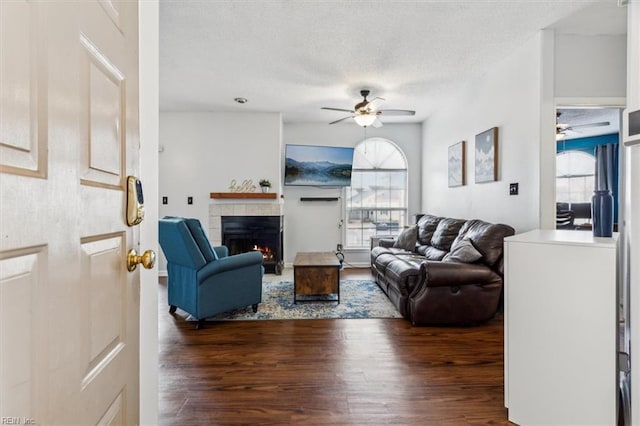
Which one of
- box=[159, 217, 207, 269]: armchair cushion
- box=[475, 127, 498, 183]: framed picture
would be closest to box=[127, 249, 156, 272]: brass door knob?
box=[159, 217, 207, 269]: armchair cushion

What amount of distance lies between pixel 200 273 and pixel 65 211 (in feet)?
8.26

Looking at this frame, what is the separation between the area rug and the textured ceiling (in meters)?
2.76

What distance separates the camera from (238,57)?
10.7 ft

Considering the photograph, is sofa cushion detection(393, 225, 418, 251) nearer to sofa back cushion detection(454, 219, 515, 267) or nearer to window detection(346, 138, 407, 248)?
window detection(346, 138, 407, 248)

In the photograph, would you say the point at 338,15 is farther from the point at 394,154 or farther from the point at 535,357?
the point at 394,154

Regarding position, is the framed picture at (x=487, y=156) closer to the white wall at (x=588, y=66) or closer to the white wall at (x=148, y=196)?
the white wall at (x=588, y=66)

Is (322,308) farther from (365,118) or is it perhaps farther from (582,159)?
(582,159)

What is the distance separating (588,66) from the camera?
287cm

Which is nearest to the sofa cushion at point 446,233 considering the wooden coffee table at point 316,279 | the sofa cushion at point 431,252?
the sofa cushion at point 431,252

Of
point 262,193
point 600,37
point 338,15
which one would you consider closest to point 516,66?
point 600,37

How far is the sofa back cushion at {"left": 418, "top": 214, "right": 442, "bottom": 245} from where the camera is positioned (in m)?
4.52

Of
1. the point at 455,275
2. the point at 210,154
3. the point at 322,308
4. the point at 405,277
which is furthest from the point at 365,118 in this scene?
the point at 210,154

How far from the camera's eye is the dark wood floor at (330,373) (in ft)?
5.75

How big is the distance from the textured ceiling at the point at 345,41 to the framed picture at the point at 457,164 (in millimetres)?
817
